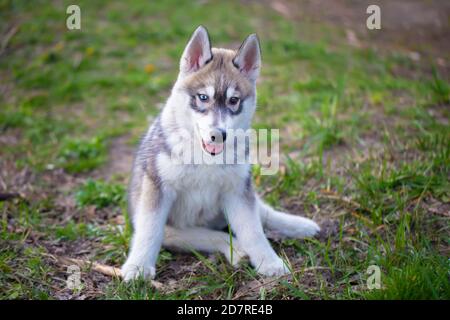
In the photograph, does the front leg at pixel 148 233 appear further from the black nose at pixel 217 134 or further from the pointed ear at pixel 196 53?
the pointed ear at pixel 196 53

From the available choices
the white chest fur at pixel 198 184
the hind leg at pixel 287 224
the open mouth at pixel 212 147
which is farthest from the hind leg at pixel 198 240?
the open mouth at pixel 212 147

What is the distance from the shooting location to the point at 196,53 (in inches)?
143

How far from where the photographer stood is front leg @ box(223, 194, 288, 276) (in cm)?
358

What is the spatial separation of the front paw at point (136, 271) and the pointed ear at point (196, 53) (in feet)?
4.66

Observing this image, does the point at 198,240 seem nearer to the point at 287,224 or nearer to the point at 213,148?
the point at 287,224

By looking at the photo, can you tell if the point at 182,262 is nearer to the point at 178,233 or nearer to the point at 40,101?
the point at 178,233

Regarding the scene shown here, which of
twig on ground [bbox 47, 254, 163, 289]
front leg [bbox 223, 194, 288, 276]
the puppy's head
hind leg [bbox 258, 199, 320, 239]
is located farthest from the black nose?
twig on ground [bbox 47, 254, 163, 289]

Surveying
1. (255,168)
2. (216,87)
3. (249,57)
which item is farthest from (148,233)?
(255,168)

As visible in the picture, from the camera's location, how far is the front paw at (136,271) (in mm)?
3463

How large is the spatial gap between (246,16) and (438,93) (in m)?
4.46

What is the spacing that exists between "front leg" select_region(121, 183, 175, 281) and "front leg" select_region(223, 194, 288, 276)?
19.3 inches

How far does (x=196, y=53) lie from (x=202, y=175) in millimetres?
882

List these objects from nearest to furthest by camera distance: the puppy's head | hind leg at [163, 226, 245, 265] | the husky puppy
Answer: the puppy's head → the husky puppy → hind leg at [163, 226, 245, 265]

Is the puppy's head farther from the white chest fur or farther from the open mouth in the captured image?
the white chest fur
